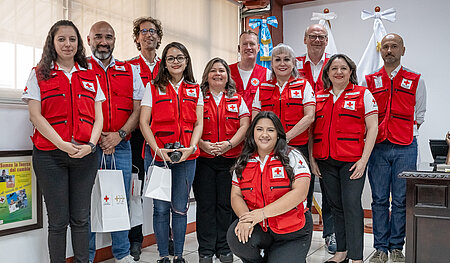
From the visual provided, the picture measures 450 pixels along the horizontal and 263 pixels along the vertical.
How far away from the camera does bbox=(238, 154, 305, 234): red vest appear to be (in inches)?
88.4

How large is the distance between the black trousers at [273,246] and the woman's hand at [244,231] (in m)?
0.03

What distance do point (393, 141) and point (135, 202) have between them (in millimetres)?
1923

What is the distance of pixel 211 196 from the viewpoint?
3.05 m

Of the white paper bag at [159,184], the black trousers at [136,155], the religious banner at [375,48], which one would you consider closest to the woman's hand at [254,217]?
the white paper bag at [159,184]

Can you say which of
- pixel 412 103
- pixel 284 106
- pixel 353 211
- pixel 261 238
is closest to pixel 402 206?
pixel 353 211

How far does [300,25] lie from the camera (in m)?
5.47

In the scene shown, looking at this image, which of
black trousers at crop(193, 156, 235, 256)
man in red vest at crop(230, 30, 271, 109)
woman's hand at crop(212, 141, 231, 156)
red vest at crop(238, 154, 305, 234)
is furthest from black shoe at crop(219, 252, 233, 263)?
man in red vest at crop(230, 30, 271, 109)

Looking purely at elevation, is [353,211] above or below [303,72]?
below

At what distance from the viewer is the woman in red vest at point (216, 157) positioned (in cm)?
305

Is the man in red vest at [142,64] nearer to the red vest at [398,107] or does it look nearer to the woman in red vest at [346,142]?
the woman in red vest at [346,142]

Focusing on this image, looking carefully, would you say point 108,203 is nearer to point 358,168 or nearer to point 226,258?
point 226,258

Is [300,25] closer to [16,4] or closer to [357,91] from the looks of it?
[357,91]

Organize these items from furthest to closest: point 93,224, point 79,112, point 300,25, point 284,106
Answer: point 300,25 < point 284,106 < point 93,224 < point 79,112

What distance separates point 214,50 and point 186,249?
2.33m
